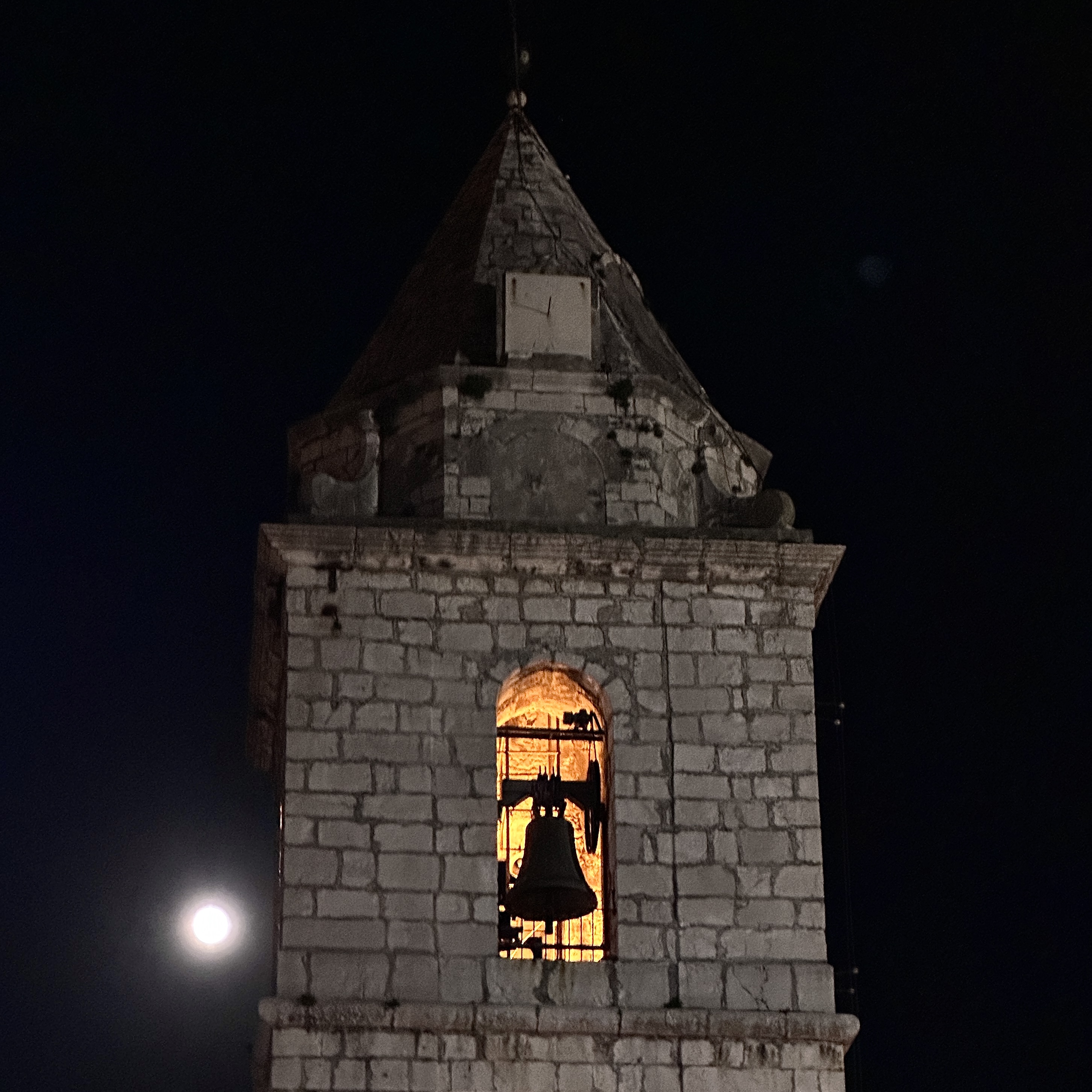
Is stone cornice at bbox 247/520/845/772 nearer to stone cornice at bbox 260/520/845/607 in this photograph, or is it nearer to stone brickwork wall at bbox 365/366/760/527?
stone cornice at bbox 260/520/845/607

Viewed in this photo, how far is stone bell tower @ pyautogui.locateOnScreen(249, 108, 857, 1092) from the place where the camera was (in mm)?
16156

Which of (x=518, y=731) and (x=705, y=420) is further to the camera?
(x=705, y=420)

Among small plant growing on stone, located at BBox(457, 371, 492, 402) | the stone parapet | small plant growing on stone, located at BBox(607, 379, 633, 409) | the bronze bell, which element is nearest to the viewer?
the stone parapet

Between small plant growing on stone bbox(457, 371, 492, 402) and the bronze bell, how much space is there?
3071 millimetres

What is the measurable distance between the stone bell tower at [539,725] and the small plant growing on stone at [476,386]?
2 cm

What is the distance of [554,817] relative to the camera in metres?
17.0

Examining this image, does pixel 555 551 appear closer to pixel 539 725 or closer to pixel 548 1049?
pixel 539 725

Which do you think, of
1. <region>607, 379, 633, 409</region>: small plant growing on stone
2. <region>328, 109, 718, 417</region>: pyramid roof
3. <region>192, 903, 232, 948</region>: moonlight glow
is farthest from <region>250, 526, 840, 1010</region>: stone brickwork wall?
<region>192, 903, 232, 948</region>: moonlight glow

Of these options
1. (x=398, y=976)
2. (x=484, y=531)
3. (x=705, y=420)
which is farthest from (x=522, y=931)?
(x=705, y=420)

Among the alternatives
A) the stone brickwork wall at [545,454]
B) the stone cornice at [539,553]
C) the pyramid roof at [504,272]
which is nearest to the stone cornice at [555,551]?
the stone cornice at [539,553]

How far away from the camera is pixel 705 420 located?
1867 cm

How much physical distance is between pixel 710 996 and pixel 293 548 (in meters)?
3.83

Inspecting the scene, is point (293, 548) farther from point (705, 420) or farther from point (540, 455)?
point (705, 420)

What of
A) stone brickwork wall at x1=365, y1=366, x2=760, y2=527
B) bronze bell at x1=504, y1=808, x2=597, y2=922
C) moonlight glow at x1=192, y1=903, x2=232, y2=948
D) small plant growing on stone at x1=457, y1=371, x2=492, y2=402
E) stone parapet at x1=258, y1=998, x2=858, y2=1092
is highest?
small plant growing on stone at x1=457, y1=371, x2=492, y2=402
